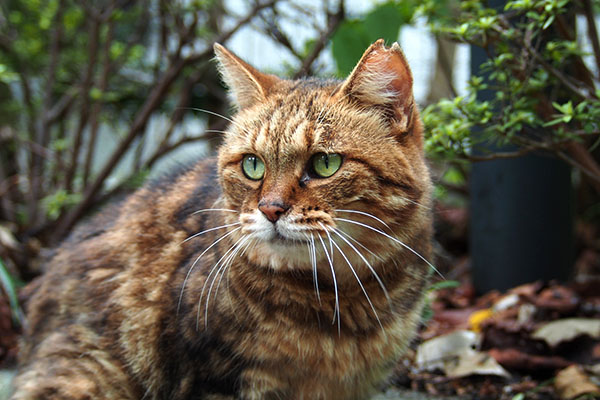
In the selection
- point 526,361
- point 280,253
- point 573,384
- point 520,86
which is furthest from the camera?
point 526,361

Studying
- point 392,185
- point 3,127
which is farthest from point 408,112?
point 3,127

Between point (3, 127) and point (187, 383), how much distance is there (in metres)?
4.02

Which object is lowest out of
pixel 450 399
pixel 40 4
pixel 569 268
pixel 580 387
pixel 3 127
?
pixel 450 399

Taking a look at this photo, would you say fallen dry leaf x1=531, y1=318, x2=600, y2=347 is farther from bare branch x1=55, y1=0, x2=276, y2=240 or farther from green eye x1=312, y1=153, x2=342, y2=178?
bare branch x1=55, y1=0, x2=276, y2=240

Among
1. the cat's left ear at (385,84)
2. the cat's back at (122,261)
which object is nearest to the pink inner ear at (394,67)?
the cat's left ear at (385,84)

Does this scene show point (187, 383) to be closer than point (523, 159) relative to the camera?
Yes

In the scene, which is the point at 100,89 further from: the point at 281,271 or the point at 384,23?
the point at 281,271

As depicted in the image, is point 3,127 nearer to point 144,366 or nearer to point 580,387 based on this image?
point 144,366

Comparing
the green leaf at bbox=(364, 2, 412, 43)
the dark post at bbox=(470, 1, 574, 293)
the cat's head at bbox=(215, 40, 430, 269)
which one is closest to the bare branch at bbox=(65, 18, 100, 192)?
the green leaf at bbox=(364, 2, 412, 43)

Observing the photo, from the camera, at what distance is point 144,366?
6.14 feet

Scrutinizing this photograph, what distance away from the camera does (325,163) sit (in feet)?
5.52

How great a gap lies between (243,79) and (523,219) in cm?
189

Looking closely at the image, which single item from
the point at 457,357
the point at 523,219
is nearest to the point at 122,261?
the point at 457,357

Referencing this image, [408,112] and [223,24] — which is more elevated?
[223,24]
